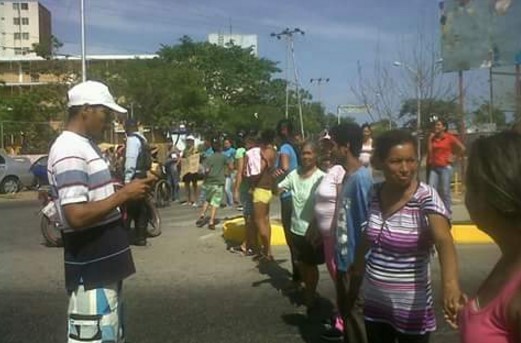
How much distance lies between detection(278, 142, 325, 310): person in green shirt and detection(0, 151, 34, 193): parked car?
18.7 metres

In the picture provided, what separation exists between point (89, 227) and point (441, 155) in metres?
9.97

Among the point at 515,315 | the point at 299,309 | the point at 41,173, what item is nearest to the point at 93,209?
the point at 515,315

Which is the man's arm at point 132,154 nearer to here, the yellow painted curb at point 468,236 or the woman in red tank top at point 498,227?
the yellow painted curb at point 468,236

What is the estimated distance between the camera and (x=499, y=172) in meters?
1.94

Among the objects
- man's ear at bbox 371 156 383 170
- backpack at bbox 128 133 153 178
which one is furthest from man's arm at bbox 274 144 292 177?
man's ear at bbox 371 156 383 170

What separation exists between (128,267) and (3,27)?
128 m

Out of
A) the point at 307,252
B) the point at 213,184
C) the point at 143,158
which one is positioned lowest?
the point at 307,252

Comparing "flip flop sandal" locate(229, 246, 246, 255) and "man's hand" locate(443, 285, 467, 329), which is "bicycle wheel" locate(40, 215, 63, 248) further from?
"man's hand" locate(443, 285, 467, 329)

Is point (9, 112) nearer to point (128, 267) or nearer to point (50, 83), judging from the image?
point (50, 83)

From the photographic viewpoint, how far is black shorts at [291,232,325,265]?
6.51 metres

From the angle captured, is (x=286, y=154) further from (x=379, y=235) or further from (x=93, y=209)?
(x=93, y=209)

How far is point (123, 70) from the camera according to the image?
5169 centimetres

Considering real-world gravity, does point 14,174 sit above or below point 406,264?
below

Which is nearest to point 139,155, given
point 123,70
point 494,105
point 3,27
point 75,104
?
point 75,104
